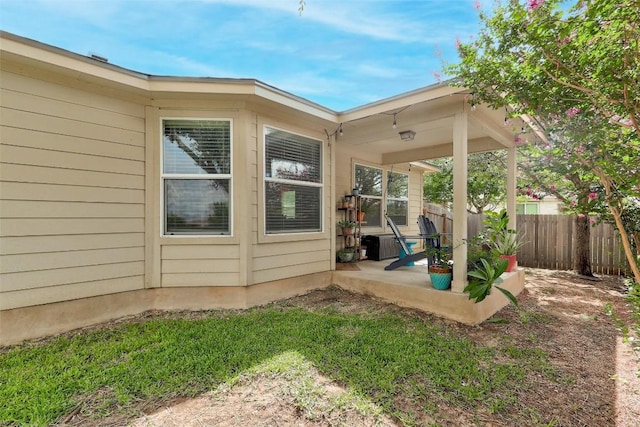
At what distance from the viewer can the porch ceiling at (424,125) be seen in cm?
370

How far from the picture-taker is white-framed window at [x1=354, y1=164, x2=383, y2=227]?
6.61 m

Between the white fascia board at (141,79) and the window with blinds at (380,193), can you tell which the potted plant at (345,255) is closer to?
the window with blinds at (380,193)

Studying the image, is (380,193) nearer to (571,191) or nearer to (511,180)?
(511,180)

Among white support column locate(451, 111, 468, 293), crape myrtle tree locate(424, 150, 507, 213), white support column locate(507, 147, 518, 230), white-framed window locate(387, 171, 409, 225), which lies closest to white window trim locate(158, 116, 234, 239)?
white support column locate(451, 111, 468, 293)

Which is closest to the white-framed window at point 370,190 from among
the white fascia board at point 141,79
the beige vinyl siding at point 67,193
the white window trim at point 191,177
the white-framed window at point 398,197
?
the white-framed window at point 398,197

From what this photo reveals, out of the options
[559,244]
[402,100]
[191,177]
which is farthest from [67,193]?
[559,244]

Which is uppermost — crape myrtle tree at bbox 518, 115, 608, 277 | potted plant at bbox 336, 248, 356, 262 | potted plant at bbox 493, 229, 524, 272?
crape myrtle tree at bbox 518, 115, 608, 277

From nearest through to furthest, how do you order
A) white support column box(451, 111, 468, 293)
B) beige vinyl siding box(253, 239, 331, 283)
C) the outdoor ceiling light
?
white support column box(451, 111, 468, 293)
beige vinyl siding box(253, 239, 331, 283)
the outdoor ceiling light

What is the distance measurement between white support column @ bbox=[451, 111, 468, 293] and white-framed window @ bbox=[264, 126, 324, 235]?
82.7 inches

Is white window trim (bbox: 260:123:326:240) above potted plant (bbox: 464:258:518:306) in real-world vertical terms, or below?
above

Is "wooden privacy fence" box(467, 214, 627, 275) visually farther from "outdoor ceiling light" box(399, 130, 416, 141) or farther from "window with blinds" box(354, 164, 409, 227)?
"outdoor ceiling light" box(399, 130, 416, 141)

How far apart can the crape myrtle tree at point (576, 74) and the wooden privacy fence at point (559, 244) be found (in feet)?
14.3

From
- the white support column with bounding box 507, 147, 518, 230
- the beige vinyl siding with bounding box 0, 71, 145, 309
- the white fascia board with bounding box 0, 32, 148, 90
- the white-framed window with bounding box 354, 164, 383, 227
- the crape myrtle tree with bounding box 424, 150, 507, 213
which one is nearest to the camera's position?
the white fascia board with bounding box 0, 32, 148, 90

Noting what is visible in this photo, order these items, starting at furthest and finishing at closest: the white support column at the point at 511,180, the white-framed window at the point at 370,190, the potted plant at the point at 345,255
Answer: the white-framed window at the point at 370,190 < the potted plant at the point at 345,255 < the white support column at the point at 511,180
